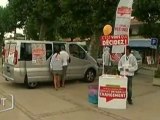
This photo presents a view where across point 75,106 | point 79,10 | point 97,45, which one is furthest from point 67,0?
point 75,106

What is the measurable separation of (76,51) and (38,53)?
2083 mm

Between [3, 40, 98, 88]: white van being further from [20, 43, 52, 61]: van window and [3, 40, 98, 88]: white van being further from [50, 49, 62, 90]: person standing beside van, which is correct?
[50, 49, 62, 90]: person standing beside van

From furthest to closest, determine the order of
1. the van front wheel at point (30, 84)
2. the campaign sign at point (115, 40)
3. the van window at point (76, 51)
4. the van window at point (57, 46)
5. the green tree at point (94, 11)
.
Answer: the green tree at point (94, 11), the van window at point (76, 51), the van window at point (57, 46), the van front wheel at point (30, 84), the campaign sign at point (115, 40)

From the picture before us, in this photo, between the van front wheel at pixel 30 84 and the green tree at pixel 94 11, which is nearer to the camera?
the van front wheel at pixel 30 84

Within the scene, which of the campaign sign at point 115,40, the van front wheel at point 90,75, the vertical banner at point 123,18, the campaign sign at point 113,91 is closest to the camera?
the campaign sign at point 113,91

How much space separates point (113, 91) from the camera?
10711 millimetres

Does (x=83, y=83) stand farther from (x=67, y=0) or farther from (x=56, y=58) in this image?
(x=67, y=0)

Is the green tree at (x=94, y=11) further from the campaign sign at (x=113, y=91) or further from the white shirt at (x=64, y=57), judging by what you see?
the campaign sign at (x=113, y=91)

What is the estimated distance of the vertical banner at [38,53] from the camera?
1472 centimetres

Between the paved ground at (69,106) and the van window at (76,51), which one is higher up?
the van window at (76,51)

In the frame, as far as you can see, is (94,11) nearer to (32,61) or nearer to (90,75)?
(90,75)

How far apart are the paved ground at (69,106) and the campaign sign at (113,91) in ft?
0.86

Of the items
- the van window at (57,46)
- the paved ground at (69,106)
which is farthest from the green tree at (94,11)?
the paved ground at (69,106)

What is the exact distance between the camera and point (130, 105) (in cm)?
1133
